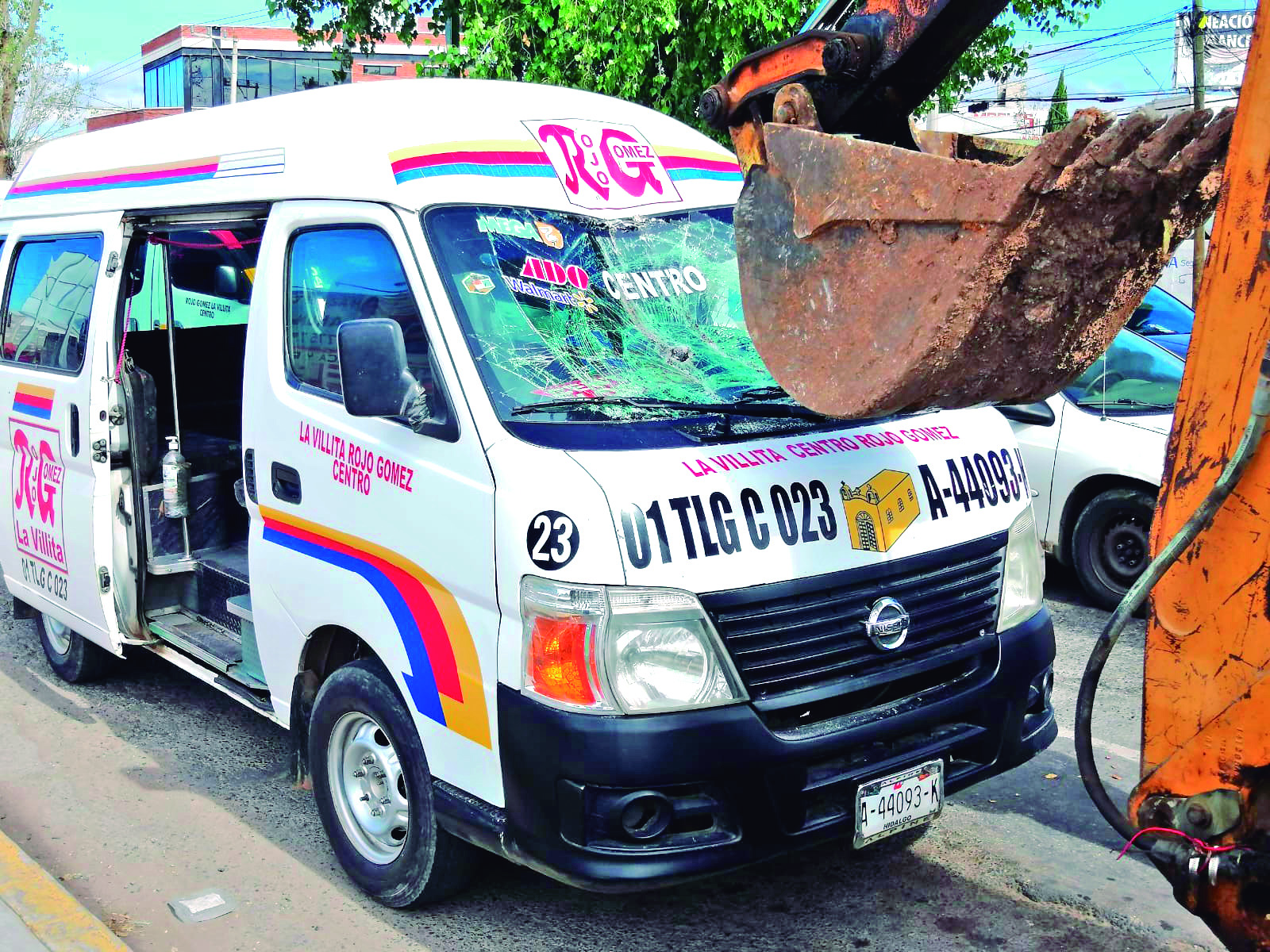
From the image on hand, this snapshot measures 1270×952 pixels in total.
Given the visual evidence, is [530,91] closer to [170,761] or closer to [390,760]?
[390,760]

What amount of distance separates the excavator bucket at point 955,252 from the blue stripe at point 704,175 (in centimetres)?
83

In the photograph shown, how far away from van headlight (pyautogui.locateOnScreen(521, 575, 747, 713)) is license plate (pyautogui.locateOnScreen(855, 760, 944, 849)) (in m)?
0.52

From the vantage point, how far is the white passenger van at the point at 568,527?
330cm

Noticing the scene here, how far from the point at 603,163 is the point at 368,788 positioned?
2.22 meters

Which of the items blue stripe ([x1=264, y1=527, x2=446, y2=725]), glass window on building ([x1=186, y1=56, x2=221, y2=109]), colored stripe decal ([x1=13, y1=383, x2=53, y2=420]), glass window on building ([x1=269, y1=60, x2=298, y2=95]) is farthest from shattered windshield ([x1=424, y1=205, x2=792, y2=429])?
glass window on building ([x1=269, y1=60, x2=298, y2=95])

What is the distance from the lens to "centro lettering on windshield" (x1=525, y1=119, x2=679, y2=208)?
419cm

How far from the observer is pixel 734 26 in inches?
397

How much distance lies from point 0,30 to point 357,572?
134 feet

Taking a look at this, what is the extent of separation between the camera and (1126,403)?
24.5 ft

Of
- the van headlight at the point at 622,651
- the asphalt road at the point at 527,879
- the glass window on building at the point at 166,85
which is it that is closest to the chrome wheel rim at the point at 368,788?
the asphalt road at the point at 527,879

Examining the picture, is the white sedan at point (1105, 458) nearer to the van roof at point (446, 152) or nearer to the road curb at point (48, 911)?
the van roof at point (446, 152)

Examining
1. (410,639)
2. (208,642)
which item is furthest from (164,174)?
(410,639)

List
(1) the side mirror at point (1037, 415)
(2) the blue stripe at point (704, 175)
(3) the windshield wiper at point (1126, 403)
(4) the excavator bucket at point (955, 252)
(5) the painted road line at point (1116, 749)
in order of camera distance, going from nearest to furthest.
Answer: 1. (4) the excavator bucket at point (955, 252)
2. (2) the blue stripe at point (704, 175)
3. (5) the painted road line at point (1116, 749)
4. (3) the windshield wiper at point (1126, 403)
5. (1) the side mirror at point (1037, 415)

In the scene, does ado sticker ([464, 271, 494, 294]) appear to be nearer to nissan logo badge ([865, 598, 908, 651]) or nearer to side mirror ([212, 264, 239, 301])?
nissan logo badge ([865, 598, 908, 651])
